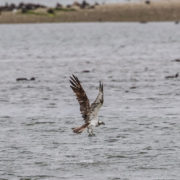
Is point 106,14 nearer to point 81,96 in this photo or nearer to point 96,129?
point 96,129

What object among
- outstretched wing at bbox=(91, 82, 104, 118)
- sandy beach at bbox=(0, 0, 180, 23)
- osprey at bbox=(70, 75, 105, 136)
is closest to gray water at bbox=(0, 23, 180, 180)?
osprey at bbox=(70, 75, 105, 136)

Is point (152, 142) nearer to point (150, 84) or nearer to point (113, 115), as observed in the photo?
point (113, 115)

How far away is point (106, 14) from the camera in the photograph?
131 meters

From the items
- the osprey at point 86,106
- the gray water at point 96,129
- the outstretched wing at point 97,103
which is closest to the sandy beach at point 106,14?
the gray water at point 96,129

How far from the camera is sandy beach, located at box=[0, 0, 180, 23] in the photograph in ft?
425

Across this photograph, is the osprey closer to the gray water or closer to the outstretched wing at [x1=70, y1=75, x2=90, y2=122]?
the outstretched wing at [x1=70, y1=75, x2=90, y2=122]

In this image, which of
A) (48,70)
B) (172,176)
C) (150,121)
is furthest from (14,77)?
(172,176)

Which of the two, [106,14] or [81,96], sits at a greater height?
[81,96]

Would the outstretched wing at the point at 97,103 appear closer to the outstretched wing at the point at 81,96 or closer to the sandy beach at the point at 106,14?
→ the outstretched wing at the point at 81,96

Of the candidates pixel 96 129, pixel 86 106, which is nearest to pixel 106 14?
pixel 96 129

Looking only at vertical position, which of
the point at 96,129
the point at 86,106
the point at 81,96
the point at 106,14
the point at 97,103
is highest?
the point at 81,96

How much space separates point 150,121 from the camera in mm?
24547

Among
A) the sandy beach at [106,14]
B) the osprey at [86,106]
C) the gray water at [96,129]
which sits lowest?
the sandy beach at [106,14]

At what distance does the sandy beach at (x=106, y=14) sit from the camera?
130 m
